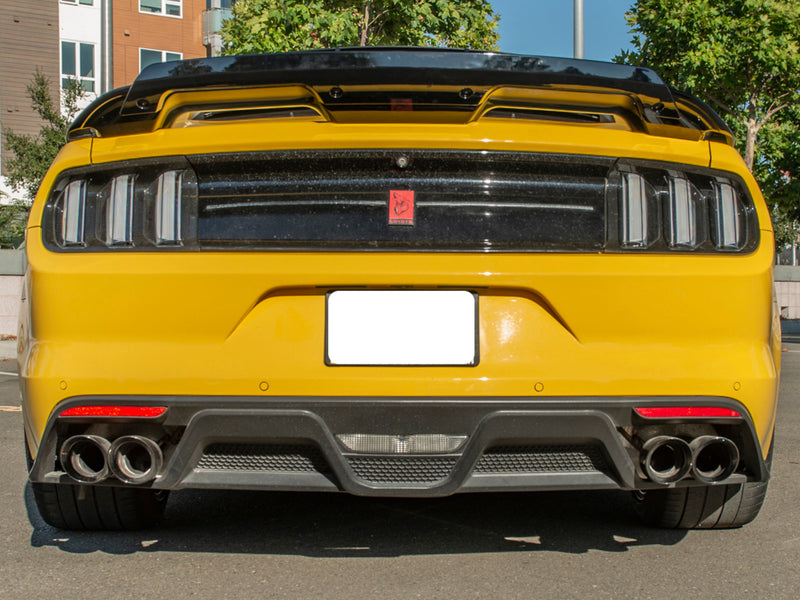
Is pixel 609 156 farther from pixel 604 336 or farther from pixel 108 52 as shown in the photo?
pixel 108 52

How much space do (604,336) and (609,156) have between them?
51 centimetres

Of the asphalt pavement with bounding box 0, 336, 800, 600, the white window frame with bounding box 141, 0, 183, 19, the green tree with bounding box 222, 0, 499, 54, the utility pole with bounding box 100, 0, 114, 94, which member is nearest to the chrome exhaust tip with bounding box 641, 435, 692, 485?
the asphalt pavement with bounding box 0, 336, 800, 600

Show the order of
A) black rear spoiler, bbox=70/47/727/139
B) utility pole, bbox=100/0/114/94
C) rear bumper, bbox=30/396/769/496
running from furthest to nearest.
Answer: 1. utility pole, bbox=100/0/114/94
2. black rear spoiler, bbox=70/47/727/139
3. rear bumper, bbox=30/396/769/496

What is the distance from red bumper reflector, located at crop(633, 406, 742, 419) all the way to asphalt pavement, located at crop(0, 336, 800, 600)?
517mm

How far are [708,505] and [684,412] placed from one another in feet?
2.49

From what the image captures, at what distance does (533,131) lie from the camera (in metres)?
2.74

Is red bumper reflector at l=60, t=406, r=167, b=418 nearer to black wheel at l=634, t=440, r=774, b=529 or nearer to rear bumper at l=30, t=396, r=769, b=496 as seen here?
rear bumper at l=30, t=396, r=769, b=496

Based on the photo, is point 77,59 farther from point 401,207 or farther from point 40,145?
point 401,207

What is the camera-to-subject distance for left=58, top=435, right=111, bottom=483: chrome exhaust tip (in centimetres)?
271

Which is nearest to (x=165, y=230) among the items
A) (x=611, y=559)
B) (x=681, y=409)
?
(x=681, y=409)

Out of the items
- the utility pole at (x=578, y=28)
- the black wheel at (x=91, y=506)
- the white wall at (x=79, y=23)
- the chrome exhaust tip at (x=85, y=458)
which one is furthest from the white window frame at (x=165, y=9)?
the chrome exhaust tip at (x=85, y=458)

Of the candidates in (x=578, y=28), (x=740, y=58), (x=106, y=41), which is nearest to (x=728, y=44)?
(x=740, y=58)

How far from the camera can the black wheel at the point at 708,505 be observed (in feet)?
10.7

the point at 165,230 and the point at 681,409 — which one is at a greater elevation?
the point at 165,230
